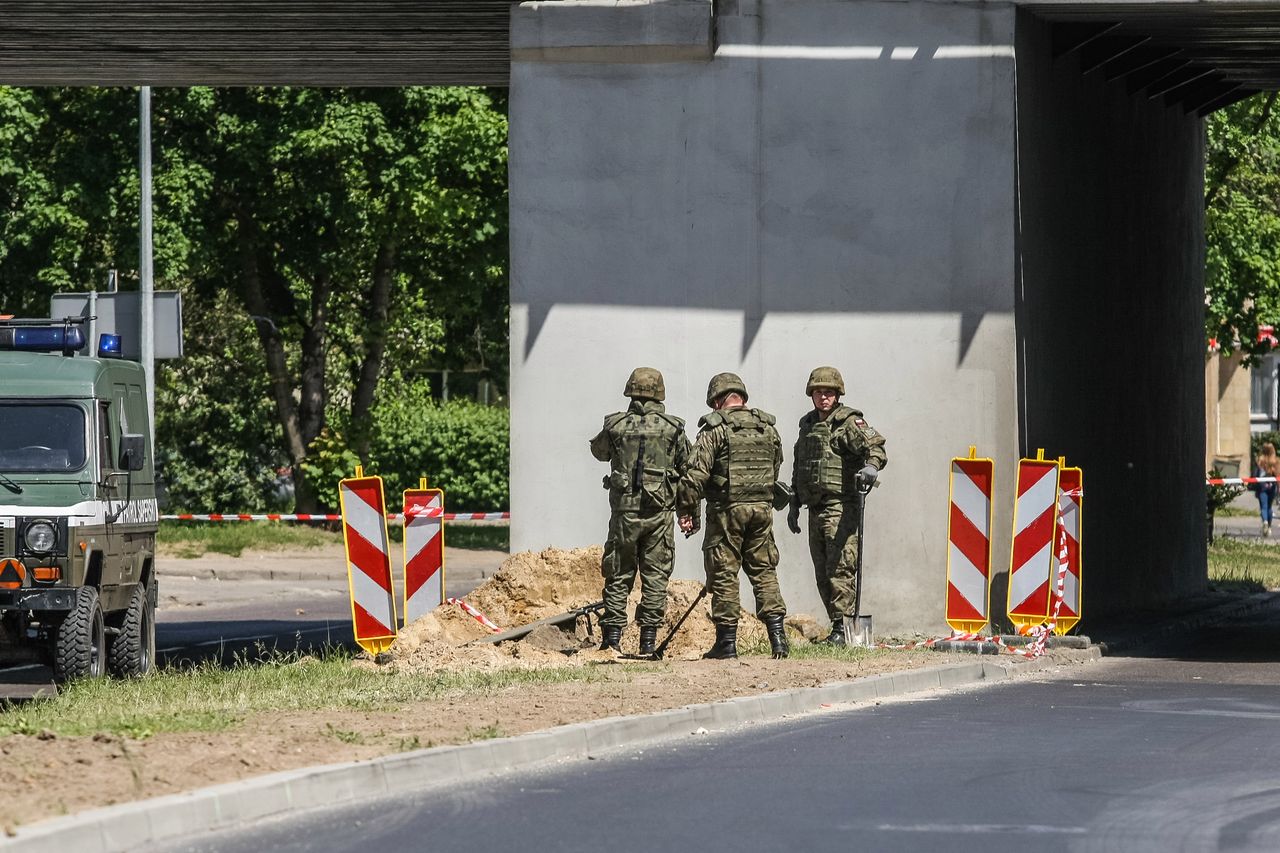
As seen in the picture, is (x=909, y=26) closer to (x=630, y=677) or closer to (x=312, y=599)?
(x=630, y=677)

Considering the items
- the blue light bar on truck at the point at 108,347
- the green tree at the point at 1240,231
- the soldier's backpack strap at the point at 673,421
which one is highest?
the green tree at the point at 1240,231

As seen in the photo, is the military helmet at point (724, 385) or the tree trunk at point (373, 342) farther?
the tree trunk at point (373, 342)

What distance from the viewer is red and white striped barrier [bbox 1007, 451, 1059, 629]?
15352mm

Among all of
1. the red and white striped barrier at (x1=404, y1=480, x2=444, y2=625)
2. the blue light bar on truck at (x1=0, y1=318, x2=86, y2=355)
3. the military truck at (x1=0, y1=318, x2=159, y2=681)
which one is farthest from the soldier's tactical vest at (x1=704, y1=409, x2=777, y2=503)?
the blue light bar on truck at (x1=0, y1=318, x2=86, y2=355)

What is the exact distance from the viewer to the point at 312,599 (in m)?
24.4

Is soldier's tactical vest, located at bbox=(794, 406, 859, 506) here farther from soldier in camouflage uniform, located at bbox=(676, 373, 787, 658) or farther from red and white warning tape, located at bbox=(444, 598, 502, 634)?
red and white warning tape, located at bbox=(444, 598, 502, 634)

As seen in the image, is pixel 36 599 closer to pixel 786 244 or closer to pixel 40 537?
pixel 40 537

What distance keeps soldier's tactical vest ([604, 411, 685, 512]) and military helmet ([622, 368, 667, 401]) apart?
0.46 ft

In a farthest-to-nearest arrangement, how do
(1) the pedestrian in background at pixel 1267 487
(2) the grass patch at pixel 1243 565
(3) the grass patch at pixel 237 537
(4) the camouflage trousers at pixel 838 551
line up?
1. (1) the pedestrian in background at pixel 1267 487
2. (3) the grass patch at pixel 237 537
3. (2) the grass patch at pixel 1243 565
4. (4) the camouflage trousers at pixel 838 551

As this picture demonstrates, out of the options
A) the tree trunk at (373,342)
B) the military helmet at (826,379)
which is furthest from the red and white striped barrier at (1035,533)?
the tree trunk at (373,342)

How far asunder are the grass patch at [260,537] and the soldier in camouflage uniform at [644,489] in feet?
47.5

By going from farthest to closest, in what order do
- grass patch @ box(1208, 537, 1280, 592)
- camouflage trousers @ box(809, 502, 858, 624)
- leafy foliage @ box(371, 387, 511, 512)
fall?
leafy foliage @ box(371, 387, 511, 512), grass patch @ box(1208, 537, 1280, 592), camouflage trousers @ box(809, 502, 858, 624)

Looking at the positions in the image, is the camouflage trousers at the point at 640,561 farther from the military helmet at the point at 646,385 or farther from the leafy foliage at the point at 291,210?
the leafy foliage at the point at 291,210

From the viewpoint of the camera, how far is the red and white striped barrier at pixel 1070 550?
52.0 feet
